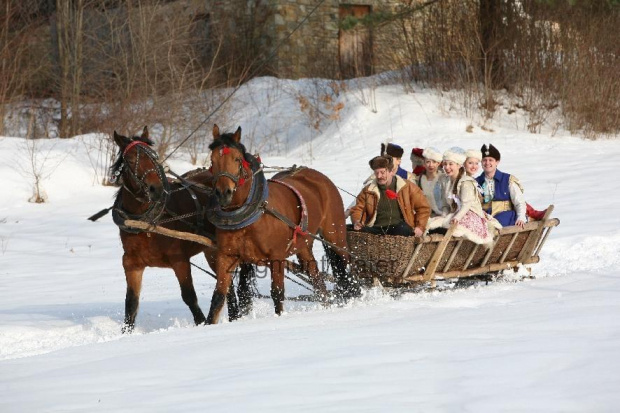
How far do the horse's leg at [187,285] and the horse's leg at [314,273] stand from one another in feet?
3.02

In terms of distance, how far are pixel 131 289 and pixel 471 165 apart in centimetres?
320

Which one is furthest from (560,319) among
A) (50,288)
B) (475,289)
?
(50,288)

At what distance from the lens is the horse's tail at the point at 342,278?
30.6 feet

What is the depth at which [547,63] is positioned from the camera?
20.8 meters

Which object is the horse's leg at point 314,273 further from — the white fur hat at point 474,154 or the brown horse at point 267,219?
the white fur hat at point 474,154

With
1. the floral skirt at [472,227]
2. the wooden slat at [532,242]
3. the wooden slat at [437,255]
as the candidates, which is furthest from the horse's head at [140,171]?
the wooden slat at [532,242]

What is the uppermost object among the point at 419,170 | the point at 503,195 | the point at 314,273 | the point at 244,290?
the point at 419,170

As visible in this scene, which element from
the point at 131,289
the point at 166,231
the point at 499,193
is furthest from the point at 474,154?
the point at 131,289

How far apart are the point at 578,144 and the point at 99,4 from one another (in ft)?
37.1

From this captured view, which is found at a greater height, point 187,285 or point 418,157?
point 418,157

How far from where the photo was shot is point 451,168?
370 inches

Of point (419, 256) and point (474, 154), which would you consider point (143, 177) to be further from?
point (474, 154)

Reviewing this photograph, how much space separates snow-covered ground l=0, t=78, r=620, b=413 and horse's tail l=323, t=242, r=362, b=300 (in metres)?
0.20

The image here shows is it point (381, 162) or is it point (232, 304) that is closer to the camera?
point (232, 304)
